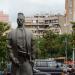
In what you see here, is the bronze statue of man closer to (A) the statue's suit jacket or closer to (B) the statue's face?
(A) the statue's suit jacket

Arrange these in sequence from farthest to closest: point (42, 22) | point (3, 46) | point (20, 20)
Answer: point (42, 22)
point (3, 46)
point (20, 20)

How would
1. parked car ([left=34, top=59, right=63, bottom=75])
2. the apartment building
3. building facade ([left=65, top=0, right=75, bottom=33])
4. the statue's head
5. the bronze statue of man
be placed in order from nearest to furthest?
the bronze statue of man < the statue's head < parked car ([left=34, top=59, right=63, bottom=75]) < building facade ([left=65, top=0, right=75, bottom=33]) < the apartment building

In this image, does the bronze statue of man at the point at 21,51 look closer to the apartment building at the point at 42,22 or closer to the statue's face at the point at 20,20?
the statue's face at the point at 20,20

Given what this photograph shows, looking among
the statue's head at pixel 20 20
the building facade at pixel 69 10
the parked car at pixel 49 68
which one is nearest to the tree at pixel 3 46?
the parked car at pixel 49 68

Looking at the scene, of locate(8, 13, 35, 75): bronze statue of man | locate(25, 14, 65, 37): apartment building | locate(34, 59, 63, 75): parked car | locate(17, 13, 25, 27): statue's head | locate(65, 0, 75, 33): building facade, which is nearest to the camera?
locate(8, 13, 35, 75): bronze statue of man

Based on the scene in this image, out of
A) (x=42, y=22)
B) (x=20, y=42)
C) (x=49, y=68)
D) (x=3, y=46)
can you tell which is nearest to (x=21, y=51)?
(x=20, y=42)

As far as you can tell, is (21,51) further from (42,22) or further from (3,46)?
(42,22)

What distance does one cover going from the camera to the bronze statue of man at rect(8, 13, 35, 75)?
38.0ft

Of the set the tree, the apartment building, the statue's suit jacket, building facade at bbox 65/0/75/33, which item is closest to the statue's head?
the statue's suit jacket

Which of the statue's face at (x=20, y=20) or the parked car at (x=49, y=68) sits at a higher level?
the statue's face at (x=20, y=20)

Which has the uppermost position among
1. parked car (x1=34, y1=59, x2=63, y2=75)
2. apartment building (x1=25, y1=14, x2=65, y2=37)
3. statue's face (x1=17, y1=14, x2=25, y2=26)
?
statue's face (x1=17, y1=14, x2=25, y2=26)

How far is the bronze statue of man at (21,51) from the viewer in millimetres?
11578

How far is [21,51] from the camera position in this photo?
38.0ft

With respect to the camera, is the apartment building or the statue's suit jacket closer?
the statue's suit jacket
